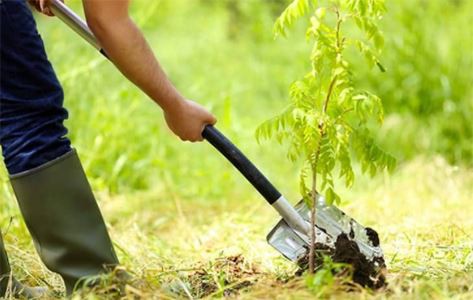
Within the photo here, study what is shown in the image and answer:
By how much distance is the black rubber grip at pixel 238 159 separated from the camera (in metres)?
2.94

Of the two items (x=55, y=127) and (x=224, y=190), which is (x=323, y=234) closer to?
(x=55, y=127)

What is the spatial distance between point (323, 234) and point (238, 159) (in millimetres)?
367

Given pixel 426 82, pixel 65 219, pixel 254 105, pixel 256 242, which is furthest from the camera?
pixel 254 105

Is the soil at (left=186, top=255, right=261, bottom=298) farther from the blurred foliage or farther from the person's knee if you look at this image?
the blurred foliage

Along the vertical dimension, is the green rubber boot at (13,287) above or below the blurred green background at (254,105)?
below

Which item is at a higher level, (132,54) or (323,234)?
(132,54)

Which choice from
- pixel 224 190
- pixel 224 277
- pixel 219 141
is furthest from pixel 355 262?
pixel 224 190

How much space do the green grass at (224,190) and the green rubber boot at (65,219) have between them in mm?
100

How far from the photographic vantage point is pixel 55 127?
2.63 meters

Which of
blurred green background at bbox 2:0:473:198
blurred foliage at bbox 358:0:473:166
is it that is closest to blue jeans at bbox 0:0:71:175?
blurred green background at bbox 2:0:473:198

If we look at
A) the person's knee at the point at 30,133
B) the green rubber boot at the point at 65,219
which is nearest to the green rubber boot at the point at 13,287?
the green rubber boot at the point at 65,219

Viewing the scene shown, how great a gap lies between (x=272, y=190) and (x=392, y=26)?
125 inches

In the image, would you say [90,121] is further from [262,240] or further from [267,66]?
[267,66]

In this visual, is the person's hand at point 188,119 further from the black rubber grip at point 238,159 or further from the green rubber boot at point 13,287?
the green rubber boot at point 13,287
